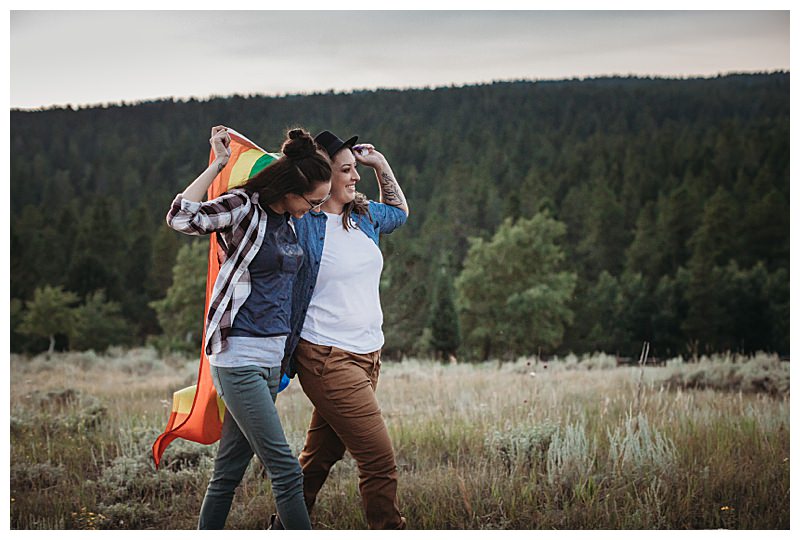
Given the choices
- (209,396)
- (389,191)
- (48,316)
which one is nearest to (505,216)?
(48,316)

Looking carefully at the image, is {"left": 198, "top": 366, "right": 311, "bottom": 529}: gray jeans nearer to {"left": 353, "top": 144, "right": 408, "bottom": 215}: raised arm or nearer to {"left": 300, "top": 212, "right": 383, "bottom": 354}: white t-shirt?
{"left": 300, "top": 212, "right": 383, "bottom": 354}: white t-shirt

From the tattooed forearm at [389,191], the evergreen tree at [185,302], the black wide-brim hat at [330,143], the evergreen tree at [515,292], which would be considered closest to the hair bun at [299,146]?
the black wide-brim hat at [330,143]

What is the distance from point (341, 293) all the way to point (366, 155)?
0.57m

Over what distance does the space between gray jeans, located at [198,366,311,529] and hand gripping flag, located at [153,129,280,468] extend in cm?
28

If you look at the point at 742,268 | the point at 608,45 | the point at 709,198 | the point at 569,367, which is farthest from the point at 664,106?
the point at 608,45

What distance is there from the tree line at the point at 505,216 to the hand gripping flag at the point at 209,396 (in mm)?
20093

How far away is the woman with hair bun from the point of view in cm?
280

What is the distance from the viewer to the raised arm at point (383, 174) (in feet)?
10.7

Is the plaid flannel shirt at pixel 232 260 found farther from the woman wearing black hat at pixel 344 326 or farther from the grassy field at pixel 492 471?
the grassy field at pixel 492 471

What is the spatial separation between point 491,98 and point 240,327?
121 feet

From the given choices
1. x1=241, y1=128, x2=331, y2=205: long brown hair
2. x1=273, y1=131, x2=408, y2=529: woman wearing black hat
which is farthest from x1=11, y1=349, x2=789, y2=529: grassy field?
x1=241, y1=128, x2=331, y2=205: long brown hair

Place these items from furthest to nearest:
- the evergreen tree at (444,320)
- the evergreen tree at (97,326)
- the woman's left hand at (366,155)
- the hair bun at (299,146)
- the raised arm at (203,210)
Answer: the evergreen tree at (444,320), the evergreen tree at (97,326), the woman's left hand at (366,155), the hair bun at (299,146), the raised arm at (203,210)

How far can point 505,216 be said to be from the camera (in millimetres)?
39562

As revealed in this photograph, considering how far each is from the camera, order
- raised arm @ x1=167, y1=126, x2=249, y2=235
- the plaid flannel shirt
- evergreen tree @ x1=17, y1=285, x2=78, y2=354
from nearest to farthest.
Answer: raised arm @ x1=167, y1=126, x2=249, y2=235 → the plaid flannel shirt → evergreen tree @ x1=17, y1=285, x2=78, y2=354
